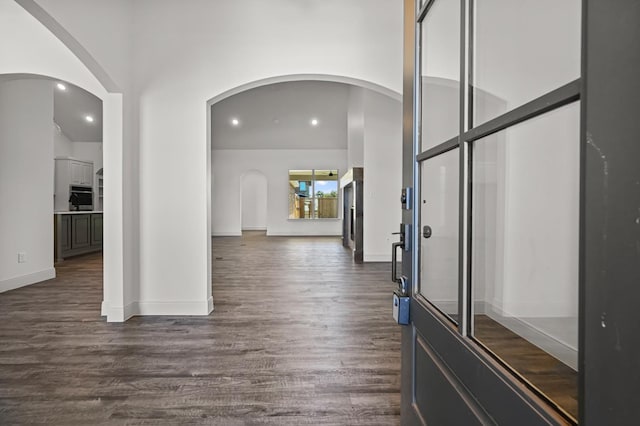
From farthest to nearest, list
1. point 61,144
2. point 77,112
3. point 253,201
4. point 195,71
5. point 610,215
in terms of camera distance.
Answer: point 253,201, point 61,144, point 77,112, point 195,71, point 610,215

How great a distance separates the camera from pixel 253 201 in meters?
15.2

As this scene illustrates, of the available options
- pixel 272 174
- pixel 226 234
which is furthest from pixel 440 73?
pixel 226 234

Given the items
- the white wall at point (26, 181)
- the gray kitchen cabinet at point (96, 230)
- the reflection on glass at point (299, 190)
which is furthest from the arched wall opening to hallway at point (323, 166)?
the white wall at point (26, 181)

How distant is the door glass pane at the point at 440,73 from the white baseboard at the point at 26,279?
5209mm

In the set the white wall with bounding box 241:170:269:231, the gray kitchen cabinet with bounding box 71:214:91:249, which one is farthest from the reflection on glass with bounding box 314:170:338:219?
the gray kitchen cabinet with bounding box 71:214:91:249

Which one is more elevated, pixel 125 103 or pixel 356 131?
pixel 356 131

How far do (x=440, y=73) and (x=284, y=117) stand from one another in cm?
1016

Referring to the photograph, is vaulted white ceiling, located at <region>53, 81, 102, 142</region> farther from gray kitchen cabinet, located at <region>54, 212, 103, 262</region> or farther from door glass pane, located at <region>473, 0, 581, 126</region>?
door glass pane, located at <region>473, 0, 581, 126</region>

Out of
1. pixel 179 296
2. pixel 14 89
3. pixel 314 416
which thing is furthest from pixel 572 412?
pixel 14 89

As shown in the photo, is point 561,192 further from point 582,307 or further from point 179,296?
point 179,296

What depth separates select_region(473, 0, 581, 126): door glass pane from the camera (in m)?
0.61

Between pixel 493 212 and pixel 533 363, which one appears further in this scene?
pixel 493 212

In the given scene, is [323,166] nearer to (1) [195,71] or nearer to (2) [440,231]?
(1) [195,71]

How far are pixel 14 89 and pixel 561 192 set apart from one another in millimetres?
5818
